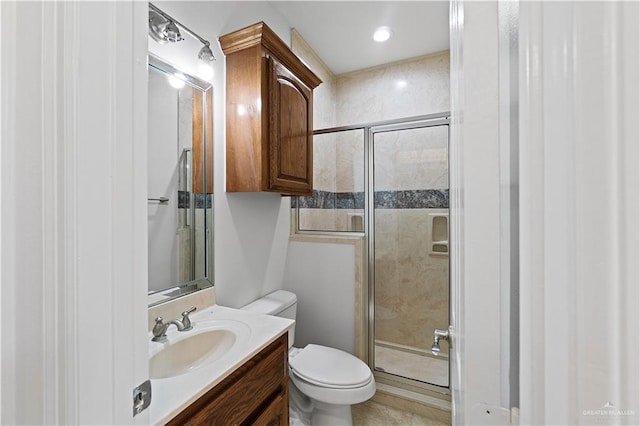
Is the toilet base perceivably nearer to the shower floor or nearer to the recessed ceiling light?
the shower floor

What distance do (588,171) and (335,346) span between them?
1972mm

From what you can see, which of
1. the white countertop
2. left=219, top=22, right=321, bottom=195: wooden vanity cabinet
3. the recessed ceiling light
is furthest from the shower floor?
the recessed ceiling light

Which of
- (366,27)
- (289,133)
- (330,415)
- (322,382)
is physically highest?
(366,27)

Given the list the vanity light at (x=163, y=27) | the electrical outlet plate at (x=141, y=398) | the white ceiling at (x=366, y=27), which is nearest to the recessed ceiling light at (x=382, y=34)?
the white ceiling at (x=366, y=27)

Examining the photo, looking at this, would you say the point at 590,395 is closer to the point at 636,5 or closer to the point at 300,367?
the point at 636,5

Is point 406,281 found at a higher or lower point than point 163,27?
lower

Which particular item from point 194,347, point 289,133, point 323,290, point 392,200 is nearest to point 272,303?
point 323,290

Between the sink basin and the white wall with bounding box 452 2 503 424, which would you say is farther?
the sink basin

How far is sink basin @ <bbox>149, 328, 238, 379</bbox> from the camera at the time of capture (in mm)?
1002

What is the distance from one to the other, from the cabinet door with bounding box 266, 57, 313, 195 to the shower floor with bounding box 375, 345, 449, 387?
1.26 meters

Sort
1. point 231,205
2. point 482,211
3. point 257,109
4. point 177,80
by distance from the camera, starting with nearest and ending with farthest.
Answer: point 482,211, point 177,80, point 257,109, point 231,205

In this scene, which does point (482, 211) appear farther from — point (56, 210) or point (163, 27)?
point (163, 27)

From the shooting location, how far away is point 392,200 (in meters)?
2.04

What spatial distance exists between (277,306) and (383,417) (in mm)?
964
